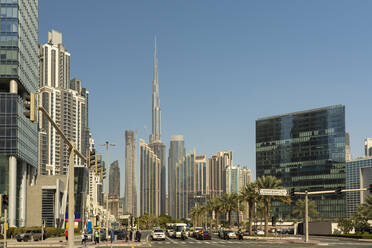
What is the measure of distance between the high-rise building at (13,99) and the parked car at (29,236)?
39087mm

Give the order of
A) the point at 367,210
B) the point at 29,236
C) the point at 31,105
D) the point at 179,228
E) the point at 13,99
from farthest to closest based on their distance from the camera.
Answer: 1. the point at 13,99
2. the point at 367,210
3. the point at 179,228
4. the point at 29,236
5. the point at 31,105

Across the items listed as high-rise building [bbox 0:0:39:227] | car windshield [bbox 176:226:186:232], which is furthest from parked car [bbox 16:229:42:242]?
high-rise building [bbox 0:0:39:227]

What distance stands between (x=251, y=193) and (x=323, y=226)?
28763 mm

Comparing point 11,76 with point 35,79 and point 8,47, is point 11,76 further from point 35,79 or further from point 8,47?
point 35,79

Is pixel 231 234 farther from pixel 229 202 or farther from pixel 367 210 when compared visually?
pixel 229 202

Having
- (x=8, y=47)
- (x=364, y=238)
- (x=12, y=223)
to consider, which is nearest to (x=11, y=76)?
(x=8, y=47)

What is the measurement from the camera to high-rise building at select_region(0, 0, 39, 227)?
372 ft

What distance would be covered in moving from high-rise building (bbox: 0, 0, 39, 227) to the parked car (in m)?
39.1

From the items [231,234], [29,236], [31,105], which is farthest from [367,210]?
[31,105]

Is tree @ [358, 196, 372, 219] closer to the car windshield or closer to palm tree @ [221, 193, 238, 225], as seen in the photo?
the car windshield

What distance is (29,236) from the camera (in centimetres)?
7712

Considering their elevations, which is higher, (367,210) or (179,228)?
(367,210)

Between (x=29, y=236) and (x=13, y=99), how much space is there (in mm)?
45438

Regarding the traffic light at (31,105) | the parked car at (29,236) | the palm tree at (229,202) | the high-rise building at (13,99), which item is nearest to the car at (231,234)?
the parked car at (29,236)
